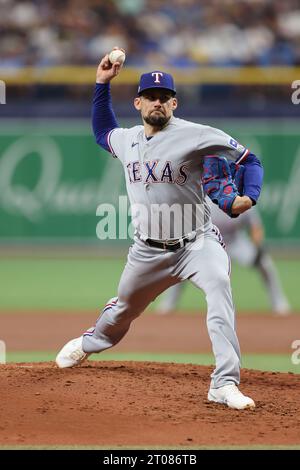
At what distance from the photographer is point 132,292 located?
244 inches

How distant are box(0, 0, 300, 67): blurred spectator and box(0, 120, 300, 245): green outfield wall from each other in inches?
53.3

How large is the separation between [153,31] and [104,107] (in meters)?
11.7

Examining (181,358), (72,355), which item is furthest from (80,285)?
(72,355)

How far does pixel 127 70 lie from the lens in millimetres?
16141

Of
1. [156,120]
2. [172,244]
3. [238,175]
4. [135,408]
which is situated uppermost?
[156,120]

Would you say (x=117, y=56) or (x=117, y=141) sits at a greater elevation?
(x=117, y=56)

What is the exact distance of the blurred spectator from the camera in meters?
16.9

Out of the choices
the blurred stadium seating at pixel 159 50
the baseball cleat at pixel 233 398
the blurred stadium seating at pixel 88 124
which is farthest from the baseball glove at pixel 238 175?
the blurred stadium seating at pixel 159 50

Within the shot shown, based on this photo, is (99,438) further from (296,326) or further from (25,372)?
(296,326)

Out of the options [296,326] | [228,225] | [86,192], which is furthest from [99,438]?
[86,192]

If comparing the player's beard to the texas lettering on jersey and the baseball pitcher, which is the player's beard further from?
the texas lettering on jersey

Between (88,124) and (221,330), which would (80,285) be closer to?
(88,124)
